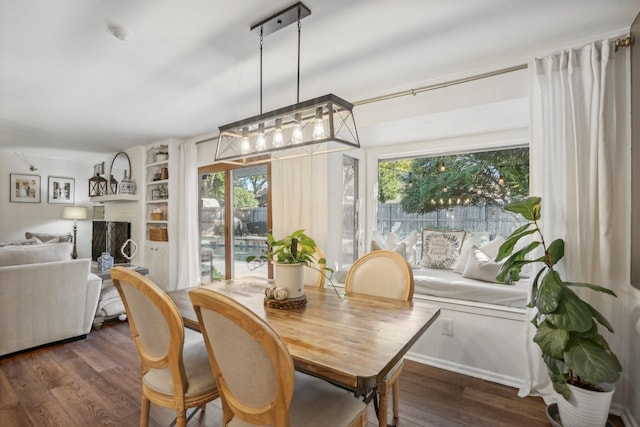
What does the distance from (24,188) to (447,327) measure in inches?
284

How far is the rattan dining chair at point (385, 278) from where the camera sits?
1996 millimetres

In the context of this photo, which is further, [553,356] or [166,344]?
[553,356]

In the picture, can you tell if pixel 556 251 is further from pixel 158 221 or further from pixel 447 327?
pixel 158 221

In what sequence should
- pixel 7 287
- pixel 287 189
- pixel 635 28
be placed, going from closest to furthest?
pixel 635 28 → pixel 7 287 → pixel 287 189

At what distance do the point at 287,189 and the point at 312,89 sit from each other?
1.06m

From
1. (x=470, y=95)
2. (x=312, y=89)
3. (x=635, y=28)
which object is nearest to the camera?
(x=635, y=28)

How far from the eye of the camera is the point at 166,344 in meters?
1.39

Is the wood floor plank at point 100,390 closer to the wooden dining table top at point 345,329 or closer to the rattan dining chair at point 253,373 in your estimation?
the wooden dining table top at point 345,329

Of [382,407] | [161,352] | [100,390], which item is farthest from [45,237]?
[382,407]

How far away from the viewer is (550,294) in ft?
5.63

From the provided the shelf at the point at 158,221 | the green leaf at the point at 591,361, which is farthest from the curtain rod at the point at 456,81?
the shelf at the point at 158,221

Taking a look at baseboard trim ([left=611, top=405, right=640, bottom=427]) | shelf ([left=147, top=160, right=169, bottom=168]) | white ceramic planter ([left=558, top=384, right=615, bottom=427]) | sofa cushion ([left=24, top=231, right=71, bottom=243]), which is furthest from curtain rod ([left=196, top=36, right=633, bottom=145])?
sofa cushion ([left=24, top=231, right=71, bottom=243])

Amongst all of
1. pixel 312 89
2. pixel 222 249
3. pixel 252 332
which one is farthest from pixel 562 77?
pixel 222 249

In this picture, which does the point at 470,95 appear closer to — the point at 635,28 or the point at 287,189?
the point at 635,28
